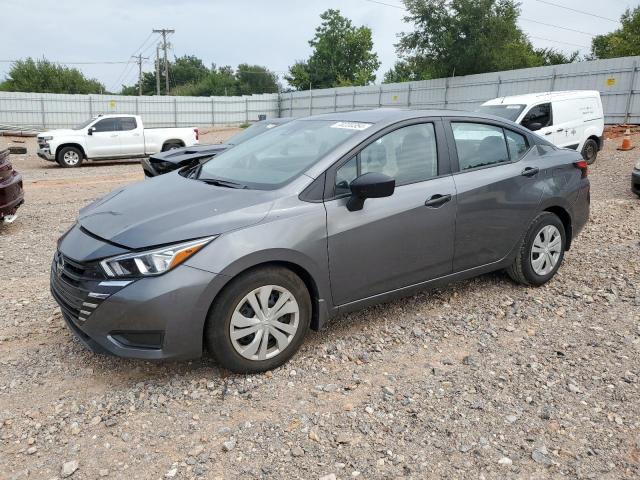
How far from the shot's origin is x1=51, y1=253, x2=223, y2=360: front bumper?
2.87 meters

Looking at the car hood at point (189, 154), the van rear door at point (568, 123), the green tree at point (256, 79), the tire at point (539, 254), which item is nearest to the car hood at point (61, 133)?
the car hood at point (189, 154)

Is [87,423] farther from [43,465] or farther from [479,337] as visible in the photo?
[479,337]

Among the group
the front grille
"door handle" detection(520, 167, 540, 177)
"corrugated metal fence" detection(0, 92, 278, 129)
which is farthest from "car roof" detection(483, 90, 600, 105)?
"corrugated metal fence" detection(0, 92, 278, 129)

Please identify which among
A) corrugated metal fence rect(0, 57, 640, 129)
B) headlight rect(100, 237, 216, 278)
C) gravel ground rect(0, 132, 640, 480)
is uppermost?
corrugated metal fence rect(0, 57, 640, 129)

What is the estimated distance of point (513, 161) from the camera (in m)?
4.45

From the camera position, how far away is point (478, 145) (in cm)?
429

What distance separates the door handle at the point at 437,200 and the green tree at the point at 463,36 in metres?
26.7

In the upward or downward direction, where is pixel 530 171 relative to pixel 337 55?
downward

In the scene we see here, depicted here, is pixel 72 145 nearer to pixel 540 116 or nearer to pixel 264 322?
pixel 540 116

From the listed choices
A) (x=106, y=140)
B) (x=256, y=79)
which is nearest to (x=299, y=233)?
(x=106, y=140)

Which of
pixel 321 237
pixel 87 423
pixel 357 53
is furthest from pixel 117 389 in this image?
pixel 357 53

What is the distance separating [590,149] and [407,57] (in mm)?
19720

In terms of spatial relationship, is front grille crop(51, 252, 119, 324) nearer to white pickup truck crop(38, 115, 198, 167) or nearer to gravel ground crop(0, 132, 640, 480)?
gravel ground crop(0, 132, 640, 480)

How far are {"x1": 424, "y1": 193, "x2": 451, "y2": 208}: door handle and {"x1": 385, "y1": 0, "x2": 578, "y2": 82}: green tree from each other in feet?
87.6
